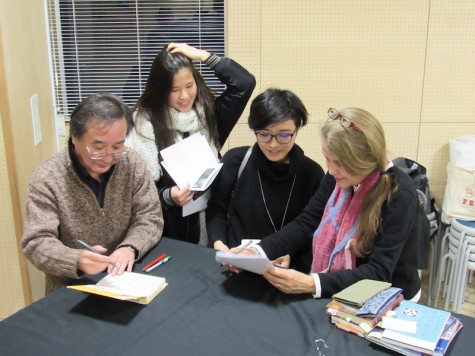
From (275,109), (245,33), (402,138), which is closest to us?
(275,109)

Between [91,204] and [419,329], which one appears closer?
[419,329]

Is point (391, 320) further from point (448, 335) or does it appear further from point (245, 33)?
point (245, 33)

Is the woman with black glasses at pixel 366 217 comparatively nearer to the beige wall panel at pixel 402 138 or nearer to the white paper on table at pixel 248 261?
the white paper on table at pixel 248 261

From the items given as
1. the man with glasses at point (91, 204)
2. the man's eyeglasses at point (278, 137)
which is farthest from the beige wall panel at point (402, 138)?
the man with glasses at point (91, 204)

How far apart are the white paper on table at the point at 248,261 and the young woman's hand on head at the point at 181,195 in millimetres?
525

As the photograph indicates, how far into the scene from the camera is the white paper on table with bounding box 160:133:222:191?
6.88ft

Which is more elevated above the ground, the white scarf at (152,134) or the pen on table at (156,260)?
the white scarf at (152,134)

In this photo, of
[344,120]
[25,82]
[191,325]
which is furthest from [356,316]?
[25,82]

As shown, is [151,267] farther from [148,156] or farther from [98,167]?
[148,156]

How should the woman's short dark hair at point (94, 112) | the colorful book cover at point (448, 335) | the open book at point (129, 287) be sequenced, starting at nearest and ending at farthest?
the colorful book cover at point (448, 335), the open book at point (129, 287), the woman's short dark hair at point (94, 112)

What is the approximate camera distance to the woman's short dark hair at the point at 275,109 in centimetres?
199

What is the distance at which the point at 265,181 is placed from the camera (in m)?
2.13

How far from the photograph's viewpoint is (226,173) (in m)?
2.19

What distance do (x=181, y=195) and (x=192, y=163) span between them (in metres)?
0.16
